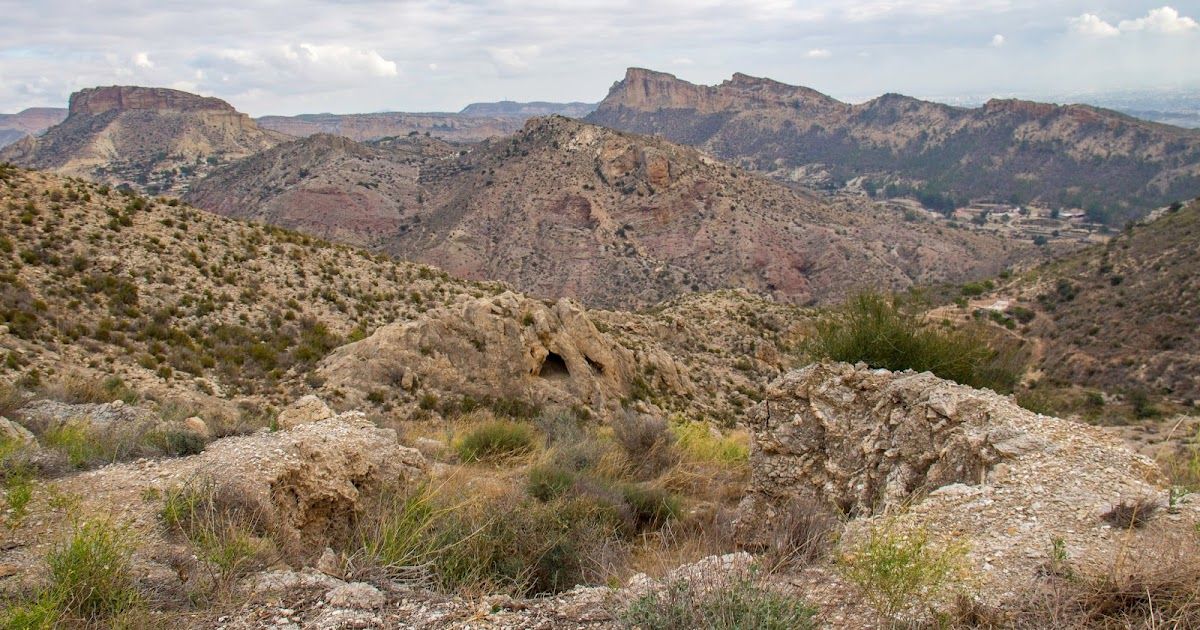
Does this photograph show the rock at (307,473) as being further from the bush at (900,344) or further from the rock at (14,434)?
the bush at (900,344)

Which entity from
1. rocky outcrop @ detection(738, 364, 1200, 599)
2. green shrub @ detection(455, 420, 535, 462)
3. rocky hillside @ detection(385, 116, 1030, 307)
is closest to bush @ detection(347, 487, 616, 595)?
rocky outcrop @ detection(738, 364, 1200, 599)

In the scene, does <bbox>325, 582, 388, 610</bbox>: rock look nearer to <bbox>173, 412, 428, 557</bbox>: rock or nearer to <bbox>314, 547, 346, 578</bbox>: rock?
<bbox>314, 547, 346, 578</bbox>: rock

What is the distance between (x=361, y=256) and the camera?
21828 mm

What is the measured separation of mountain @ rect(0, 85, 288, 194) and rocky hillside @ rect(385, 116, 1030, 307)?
68.0m

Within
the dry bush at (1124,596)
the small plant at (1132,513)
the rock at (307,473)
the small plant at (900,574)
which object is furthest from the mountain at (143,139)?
the dry bush at (1124,596)

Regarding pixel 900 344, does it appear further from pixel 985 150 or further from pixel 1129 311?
pixel 985 150

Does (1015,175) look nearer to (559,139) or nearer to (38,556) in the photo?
(559,139)

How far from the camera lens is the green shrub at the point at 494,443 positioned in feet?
29.5

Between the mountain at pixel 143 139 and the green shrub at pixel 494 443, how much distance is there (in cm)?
11698

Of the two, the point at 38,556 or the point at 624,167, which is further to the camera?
the point at 624,167

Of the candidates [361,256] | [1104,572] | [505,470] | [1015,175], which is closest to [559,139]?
[361,256]

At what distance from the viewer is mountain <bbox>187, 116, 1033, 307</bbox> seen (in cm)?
6081

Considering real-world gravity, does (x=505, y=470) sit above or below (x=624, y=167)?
below

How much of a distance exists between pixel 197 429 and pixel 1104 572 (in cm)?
861
